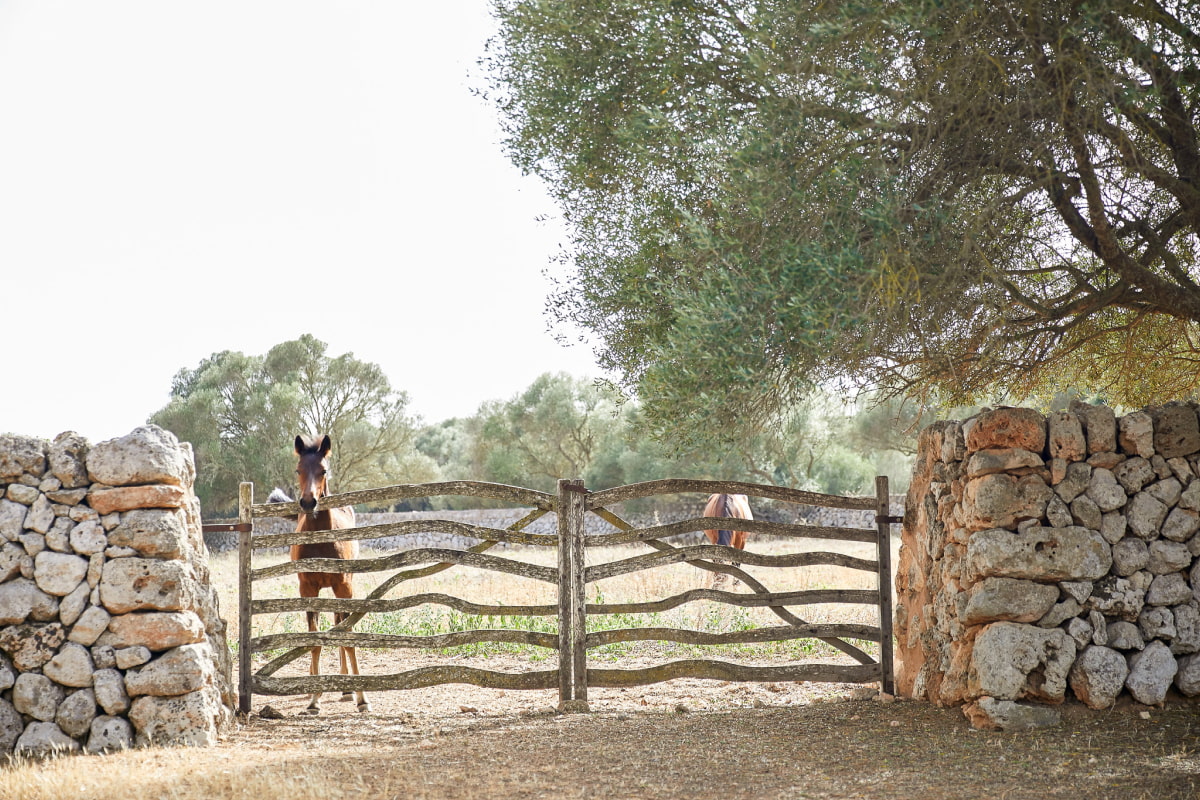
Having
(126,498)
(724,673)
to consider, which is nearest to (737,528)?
(724,673)

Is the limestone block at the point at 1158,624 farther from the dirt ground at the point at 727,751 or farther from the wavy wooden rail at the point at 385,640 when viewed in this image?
the wavy wooden rail at the point at 385,640

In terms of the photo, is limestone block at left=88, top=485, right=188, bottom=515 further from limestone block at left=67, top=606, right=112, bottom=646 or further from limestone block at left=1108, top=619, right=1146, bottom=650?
limestone block at left=1108, top=619, right=1146, bottom=650

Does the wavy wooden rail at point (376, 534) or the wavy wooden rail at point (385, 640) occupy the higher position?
the wavy wooden rail at point (376, 534)

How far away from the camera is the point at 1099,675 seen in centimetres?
646

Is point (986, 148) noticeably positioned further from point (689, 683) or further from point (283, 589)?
point (283, 589)

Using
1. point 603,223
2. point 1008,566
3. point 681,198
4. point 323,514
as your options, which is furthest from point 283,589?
point 1008,566

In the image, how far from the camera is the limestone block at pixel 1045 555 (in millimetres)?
6484

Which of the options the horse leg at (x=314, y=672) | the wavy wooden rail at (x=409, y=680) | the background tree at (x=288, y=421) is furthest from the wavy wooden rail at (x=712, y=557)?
the background tree at (x=288, y=421)

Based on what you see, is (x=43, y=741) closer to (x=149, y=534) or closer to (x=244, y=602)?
(x=149, y=534)

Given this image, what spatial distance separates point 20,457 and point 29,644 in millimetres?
1287

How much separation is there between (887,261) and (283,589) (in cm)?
1339

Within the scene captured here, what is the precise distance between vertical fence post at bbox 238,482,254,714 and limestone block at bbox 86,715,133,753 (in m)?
1.33

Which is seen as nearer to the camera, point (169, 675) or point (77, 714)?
point (77, 714)

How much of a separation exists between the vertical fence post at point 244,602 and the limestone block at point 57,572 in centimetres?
138
